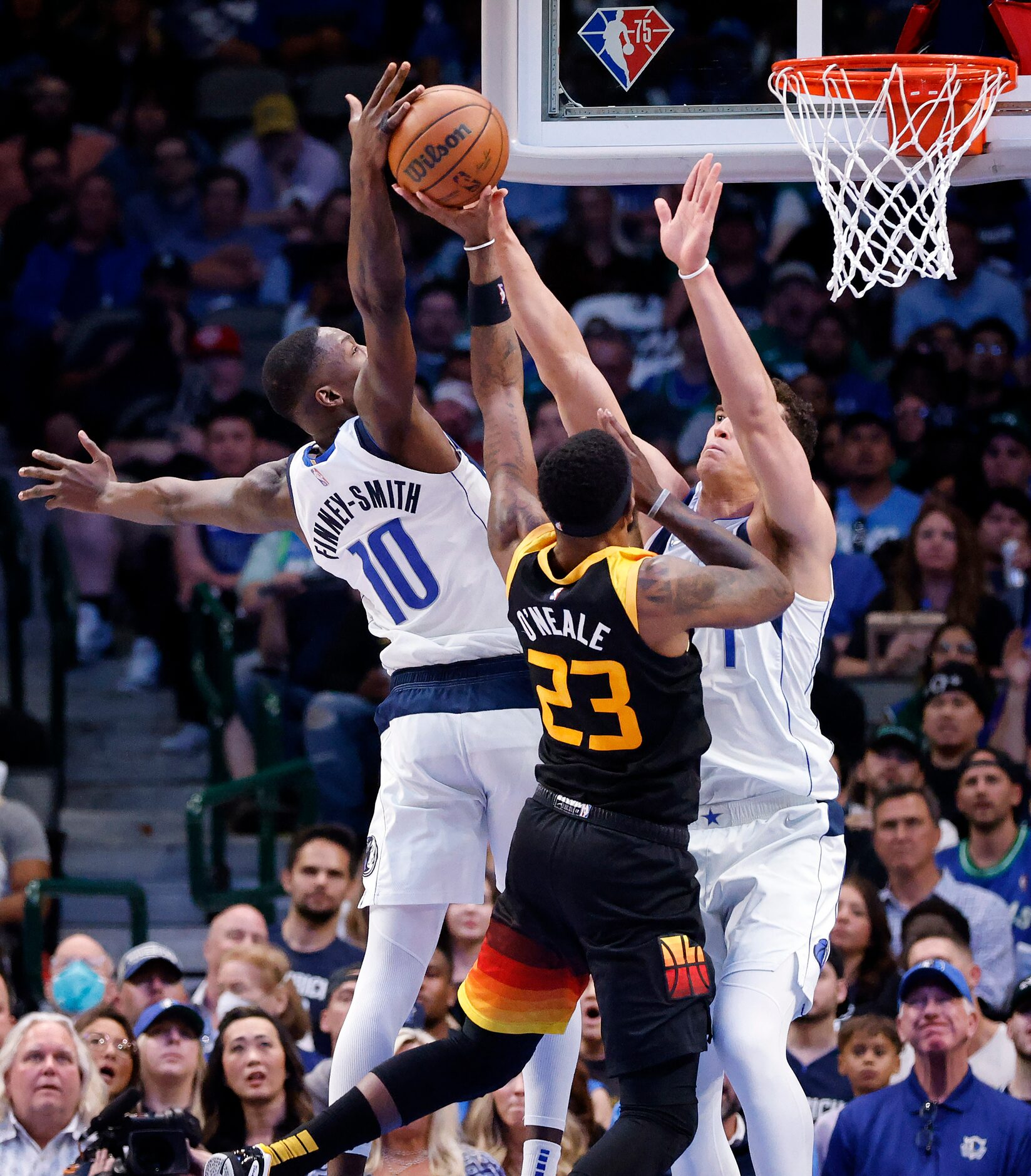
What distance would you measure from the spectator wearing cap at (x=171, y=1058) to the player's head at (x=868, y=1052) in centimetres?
265

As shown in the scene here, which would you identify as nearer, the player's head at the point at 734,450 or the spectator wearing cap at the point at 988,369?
the player's head at the point at 734,450

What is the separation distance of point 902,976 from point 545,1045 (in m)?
2.73

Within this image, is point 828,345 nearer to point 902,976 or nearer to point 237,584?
point 237,584

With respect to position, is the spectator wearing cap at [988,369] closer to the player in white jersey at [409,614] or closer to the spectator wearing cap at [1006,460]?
the spectator wearing cap at [1006,460]

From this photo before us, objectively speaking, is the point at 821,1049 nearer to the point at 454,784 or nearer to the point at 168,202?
the point at 454,784

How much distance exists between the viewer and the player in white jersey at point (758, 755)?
4988 millimetres

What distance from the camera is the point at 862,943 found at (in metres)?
8.38

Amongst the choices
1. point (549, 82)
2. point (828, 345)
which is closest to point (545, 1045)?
point (549, 82)

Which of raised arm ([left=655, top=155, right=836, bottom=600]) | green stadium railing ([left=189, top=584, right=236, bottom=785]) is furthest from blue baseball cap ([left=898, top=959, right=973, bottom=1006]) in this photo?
green stadium railing ([left=189, top=584, right=236, bottom=785])

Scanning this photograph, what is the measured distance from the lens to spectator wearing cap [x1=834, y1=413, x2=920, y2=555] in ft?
35.8

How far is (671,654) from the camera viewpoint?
15.4ft

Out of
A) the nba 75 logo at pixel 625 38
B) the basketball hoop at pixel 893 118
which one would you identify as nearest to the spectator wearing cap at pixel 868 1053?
the basketball hoop at pixel 893 118

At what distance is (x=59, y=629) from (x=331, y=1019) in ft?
13.4

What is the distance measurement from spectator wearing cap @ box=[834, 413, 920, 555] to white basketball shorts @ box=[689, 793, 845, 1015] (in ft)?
18.7
